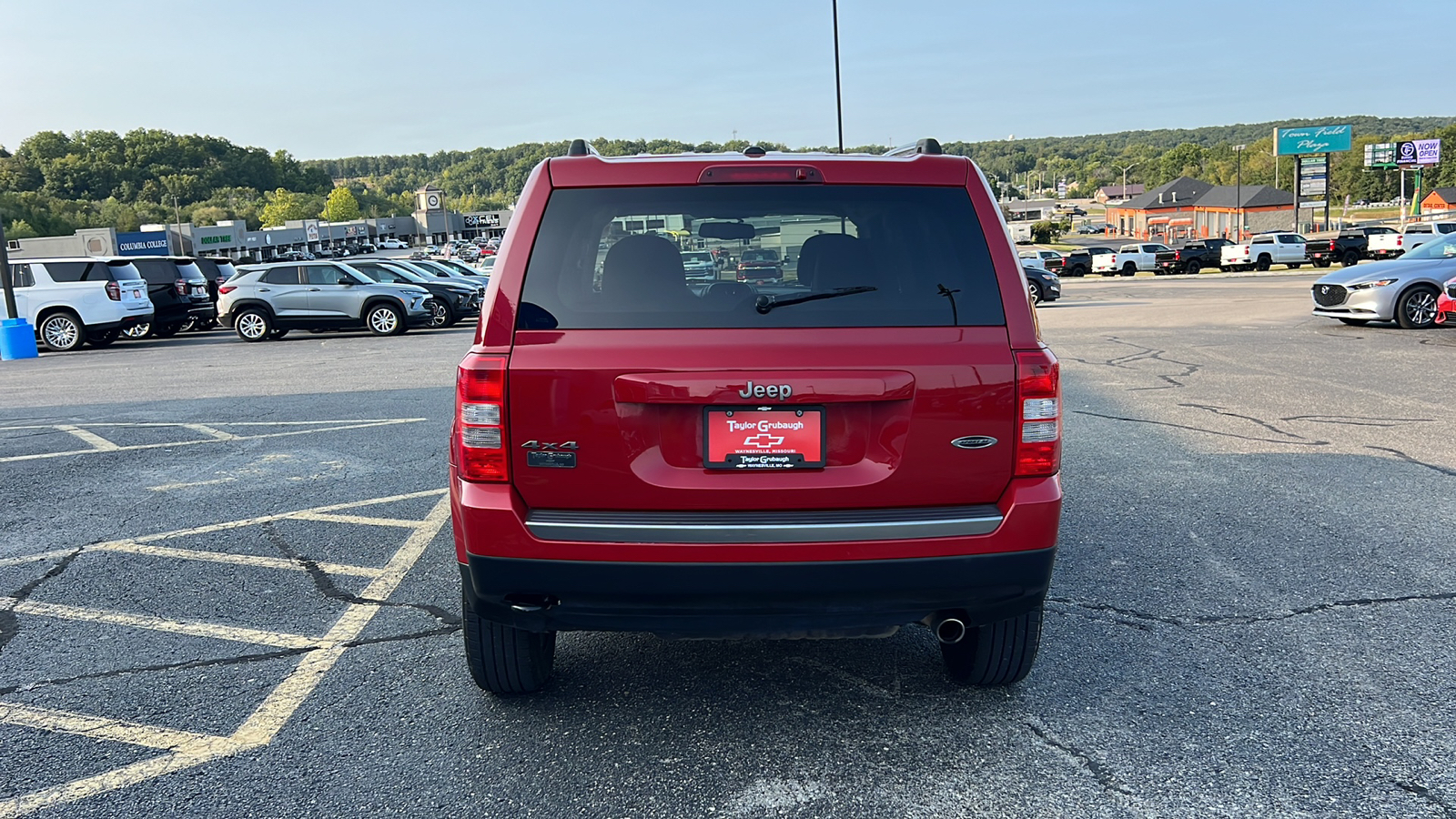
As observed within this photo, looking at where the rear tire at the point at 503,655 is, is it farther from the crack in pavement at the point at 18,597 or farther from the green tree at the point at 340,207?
the green tree at the point at 340,207

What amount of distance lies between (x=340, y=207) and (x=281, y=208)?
17789 millimetres

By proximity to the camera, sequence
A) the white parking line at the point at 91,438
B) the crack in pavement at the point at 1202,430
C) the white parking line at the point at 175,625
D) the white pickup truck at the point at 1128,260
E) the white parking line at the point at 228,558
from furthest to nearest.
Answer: the white pickup truck at the point at 1128,260 → the white parking line at the point at 91,438 → the crack in pavement at the point at 1202,430 → the white parking line at the point at 228,558 → the white parking line at the point at 175,625

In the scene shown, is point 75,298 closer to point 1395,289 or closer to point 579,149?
point 579,149

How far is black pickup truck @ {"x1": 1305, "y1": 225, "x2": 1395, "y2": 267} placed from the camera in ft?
148

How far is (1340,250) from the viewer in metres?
45.2

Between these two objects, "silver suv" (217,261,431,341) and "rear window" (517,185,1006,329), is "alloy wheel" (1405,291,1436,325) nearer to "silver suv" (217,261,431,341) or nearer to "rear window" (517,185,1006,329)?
"rear window" (517,185,1006,329)

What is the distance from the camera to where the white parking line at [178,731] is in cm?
309

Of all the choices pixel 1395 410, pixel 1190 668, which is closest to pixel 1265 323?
pixel 1395 410

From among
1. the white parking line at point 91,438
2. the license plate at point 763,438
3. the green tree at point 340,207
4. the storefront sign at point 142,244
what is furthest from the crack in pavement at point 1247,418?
the green tree at point 340,207

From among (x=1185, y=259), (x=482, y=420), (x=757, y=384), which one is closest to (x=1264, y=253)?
(x=1185, y=259)

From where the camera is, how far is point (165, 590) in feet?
16.0

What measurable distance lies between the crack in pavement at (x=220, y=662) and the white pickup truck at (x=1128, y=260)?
44452 mm

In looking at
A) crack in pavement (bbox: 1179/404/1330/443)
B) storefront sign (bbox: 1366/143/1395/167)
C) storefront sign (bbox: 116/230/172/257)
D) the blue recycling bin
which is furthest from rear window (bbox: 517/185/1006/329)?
storefront sign (bbox: 1366/143/1395/167)

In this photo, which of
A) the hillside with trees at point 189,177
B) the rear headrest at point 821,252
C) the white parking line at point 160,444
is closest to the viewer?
the rear headrest at point 821,252
